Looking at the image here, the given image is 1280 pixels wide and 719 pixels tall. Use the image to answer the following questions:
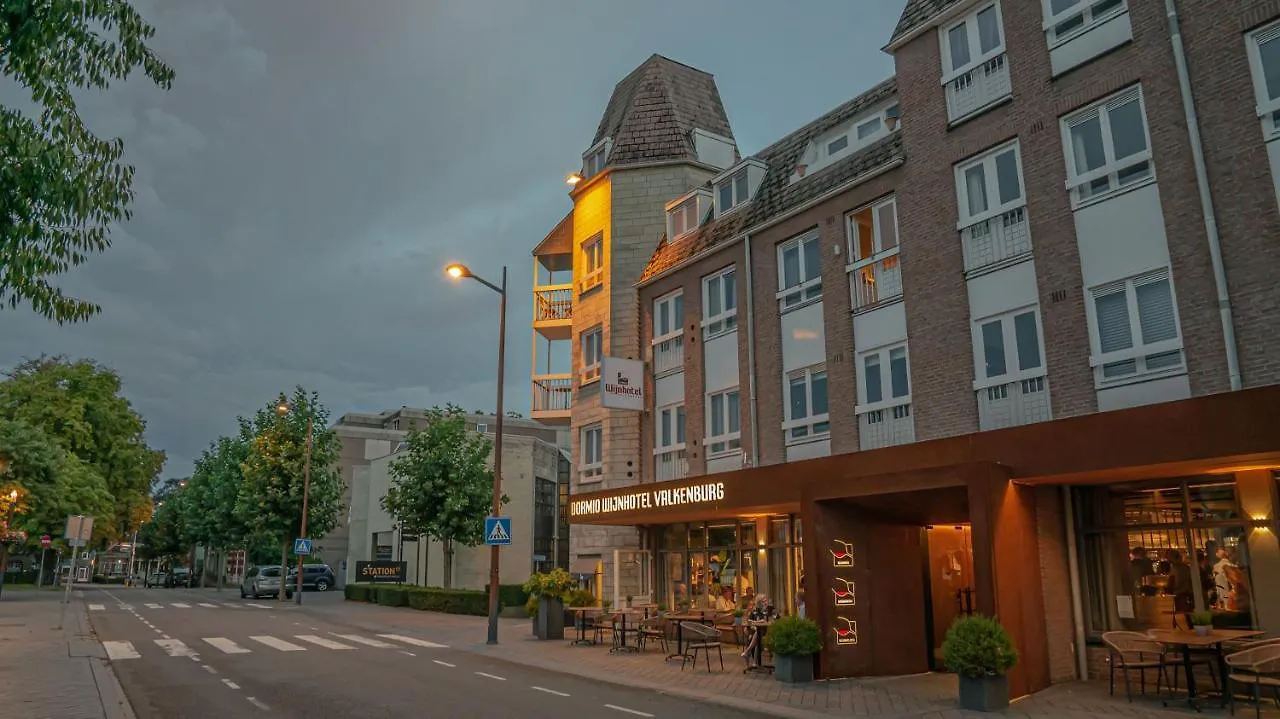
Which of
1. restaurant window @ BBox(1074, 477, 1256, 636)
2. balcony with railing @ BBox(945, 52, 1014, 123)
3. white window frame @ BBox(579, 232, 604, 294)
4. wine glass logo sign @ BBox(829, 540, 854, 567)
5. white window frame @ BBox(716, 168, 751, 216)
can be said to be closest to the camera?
restaurant window @ BBox(1074, 477, 1256, 636)

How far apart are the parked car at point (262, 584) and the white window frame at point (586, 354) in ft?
89.0

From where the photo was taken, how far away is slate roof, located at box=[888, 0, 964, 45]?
17.1 meters

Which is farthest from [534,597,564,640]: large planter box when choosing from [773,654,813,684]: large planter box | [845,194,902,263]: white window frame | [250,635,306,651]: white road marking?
[845,194,902,263]: white window frame

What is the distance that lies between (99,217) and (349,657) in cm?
1211

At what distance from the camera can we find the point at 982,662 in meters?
11.6

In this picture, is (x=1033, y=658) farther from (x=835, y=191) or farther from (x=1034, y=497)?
(x=835, y=191)

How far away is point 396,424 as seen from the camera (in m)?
78.5

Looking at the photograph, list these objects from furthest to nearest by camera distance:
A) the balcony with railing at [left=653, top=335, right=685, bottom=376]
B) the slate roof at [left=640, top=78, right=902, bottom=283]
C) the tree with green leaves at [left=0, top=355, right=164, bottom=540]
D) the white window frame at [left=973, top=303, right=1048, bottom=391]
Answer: the tree with green leaves at [left=0, top=355, right=164, bottom=540] < the balcony with railing at [left=653, top=335, right=685, bottom=376] < the slate roof at [left=640, top=78, right=902, bottom=283] < the white window frame at [left=973, top=303, right=1048, bottom=391]

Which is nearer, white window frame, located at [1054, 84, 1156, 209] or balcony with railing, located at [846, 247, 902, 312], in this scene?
white window frame, located at [1054, 84, 1156, 209]

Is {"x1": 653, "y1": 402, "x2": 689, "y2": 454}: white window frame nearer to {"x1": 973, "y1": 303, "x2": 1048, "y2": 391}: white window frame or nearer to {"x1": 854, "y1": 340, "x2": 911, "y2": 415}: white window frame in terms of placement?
{"x1": 854, "y1": 340, "x2": 911, "y2": 415}: white window frame

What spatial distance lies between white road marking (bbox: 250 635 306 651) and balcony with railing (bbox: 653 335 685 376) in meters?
11.2

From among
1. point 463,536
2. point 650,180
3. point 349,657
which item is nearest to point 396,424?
point 463,536

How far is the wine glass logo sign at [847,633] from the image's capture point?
14523 mm

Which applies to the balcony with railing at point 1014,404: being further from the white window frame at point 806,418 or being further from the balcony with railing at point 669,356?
the balcony with railing at point 669,356
